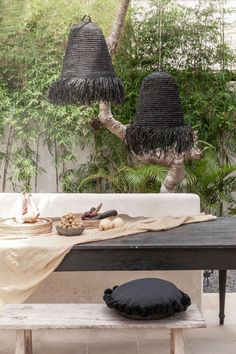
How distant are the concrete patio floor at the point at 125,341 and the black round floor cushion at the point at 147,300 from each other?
808 mm

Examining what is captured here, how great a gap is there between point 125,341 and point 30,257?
896mm

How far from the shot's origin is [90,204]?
157 inches

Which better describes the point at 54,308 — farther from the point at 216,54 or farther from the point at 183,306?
the point at 216,54

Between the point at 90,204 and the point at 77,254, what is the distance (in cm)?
109

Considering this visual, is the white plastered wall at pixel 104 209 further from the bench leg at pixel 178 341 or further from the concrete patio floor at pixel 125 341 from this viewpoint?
the bench leg at pixel 178 341

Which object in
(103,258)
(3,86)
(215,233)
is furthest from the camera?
(3,86)

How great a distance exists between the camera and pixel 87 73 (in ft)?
10.0

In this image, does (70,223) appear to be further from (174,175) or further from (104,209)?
(174,175)


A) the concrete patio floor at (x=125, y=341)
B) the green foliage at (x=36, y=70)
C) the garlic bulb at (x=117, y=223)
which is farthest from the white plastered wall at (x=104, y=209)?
the green foliage at (x=36, y=70)

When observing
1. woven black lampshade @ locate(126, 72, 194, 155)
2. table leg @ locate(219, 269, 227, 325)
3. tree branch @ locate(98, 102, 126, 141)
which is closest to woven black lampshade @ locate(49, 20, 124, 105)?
woven black lampshade @ locate(126, 72, 194, 155)

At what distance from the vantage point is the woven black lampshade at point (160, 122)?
294 cm

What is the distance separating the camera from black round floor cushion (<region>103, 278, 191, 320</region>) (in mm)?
2506

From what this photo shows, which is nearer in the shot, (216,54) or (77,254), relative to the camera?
(77,254)

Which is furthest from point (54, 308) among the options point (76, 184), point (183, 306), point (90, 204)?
point (76, 184)
